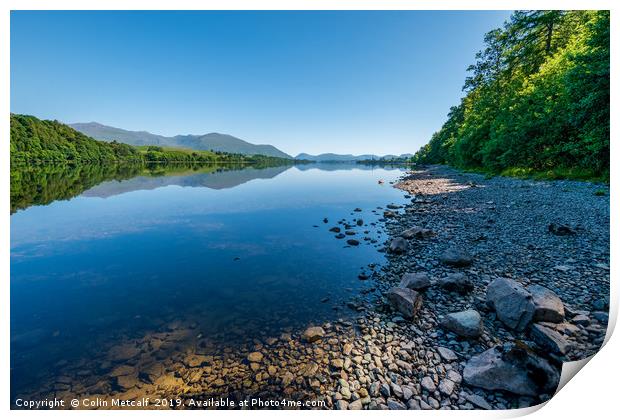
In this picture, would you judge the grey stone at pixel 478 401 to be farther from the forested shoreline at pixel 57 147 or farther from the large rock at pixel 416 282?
the forested shoreline at pixel 57 147

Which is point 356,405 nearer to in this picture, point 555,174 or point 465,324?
point 465,324

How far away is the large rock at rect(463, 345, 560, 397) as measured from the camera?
3936 mm

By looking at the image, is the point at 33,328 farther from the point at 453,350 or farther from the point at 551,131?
the point at 551,131

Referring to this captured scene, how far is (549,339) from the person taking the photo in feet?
15.2

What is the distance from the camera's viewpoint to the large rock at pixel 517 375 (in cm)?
Result: 394

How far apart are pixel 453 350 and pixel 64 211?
31.5 meters

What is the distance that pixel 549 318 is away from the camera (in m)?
5.18

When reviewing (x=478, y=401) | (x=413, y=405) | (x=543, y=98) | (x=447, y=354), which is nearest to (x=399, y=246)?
(x=447, y=354)

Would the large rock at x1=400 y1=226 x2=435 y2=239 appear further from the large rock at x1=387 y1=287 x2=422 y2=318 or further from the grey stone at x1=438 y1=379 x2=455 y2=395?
the grey stone at x1=438 y1=379 x2=455 y2=395

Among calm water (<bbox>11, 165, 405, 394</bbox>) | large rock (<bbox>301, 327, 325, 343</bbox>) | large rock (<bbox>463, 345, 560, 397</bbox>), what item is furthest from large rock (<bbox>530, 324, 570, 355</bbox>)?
large rock (<bbox>301, 327, 325, 343</bbox>)

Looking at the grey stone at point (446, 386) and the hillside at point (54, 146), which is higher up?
the hillside at point (54, 146)

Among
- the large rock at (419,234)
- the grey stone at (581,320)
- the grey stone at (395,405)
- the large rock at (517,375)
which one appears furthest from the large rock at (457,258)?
the grey stone at (395,405)

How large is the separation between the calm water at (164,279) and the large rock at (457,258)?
3.22 m
